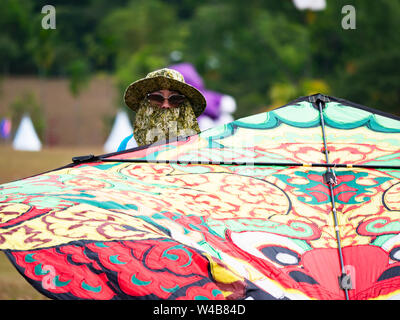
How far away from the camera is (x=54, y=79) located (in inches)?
1927

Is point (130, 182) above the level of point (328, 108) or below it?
below

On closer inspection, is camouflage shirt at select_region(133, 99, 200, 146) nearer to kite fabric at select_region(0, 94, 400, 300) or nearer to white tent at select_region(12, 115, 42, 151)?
kite fabric at select_region(0, 94, 400, 300)

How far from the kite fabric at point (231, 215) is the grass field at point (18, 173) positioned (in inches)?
37.3

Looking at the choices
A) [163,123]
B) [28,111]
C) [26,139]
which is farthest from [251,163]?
[28,111]

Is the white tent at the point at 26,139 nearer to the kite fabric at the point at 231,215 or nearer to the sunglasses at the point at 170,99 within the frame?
the sunglasses at the point at 170,99

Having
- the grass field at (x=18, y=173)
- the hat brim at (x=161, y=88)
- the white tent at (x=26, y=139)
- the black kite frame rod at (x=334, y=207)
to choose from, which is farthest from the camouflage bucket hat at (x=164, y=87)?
the white tent at (x=26, y=139)

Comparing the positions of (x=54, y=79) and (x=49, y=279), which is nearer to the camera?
(x=49, y=279)

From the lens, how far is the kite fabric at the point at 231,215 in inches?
97.7

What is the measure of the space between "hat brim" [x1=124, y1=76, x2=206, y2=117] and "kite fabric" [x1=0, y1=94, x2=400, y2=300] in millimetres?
766

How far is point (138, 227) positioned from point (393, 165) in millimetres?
1267
